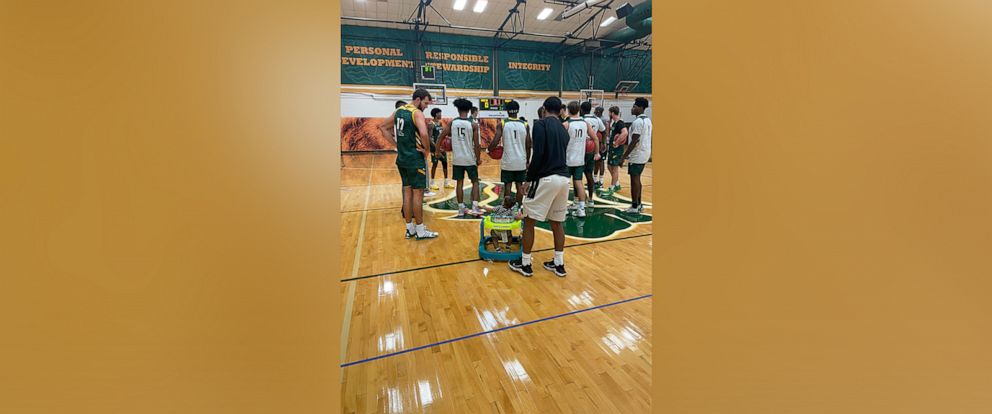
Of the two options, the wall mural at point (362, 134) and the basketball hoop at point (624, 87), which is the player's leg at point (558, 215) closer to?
the wall mural at point (362, 134)

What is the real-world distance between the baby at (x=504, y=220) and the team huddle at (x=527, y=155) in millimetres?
128

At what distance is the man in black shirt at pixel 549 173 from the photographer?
2916 mm

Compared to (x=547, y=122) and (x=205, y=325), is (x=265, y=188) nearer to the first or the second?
(x=205, y=325)

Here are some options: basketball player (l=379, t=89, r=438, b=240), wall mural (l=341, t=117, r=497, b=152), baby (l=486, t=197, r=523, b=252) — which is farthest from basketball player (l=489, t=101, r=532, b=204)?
wall mural (l=341, t=117, r=497, b=152)

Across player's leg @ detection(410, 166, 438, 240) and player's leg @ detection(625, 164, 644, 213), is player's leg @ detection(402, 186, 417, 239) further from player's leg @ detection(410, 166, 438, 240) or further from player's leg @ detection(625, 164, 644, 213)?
player's leg @ detection(625, 164, 644, 213)

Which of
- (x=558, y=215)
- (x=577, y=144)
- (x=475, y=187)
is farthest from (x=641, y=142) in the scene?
(x=558, y=215)

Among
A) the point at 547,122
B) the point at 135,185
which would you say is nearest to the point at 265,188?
the point at 135,185

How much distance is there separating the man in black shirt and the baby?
566 millimetres

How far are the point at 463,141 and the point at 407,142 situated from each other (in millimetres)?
1328

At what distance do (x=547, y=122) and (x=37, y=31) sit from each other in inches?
104

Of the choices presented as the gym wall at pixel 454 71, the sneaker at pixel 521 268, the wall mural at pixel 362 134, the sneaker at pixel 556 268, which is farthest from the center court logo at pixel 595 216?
the gym wall at pixel 454 71

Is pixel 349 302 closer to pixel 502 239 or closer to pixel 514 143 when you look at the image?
pixel 502 239

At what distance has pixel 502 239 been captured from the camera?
149 inches

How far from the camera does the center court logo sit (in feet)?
14.7
